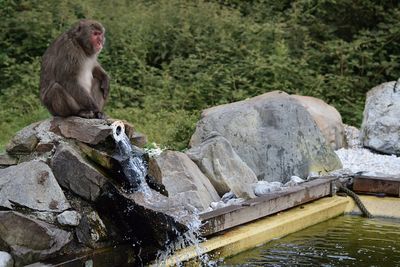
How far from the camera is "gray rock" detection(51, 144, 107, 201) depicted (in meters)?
5.14

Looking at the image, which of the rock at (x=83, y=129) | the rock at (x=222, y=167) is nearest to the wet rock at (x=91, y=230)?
the rock at (x=83, y=129)

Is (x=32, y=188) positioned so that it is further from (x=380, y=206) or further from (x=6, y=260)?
(x=380, y=206)

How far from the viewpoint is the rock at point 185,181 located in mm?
6477

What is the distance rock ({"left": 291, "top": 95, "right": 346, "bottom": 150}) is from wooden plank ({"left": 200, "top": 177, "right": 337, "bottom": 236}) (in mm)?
2043

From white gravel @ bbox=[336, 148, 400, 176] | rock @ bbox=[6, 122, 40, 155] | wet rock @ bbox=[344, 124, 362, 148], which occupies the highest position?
rock @ bbox=[6, 122, 40, 155]

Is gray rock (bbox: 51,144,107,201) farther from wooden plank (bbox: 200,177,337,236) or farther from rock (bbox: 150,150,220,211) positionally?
rock (bbox: 150,150,220,211)

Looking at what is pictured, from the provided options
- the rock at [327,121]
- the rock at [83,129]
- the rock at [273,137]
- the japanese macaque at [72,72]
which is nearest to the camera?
the rock at [83,129]

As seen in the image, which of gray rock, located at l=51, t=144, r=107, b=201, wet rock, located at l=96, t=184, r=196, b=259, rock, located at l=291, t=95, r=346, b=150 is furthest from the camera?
rock, located at l=291, t=95, r=346, b=150

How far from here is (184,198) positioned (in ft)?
21.1

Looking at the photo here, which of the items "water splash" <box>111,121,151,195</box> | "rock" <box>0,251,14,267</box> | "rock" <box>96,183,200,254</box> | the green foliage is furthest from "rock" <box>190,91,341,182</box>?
"rock" <box>0,251,14,267</box>

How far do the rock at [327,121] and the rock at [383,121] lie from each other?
317 mm

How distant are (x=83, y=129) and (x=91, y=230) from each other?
33.4 inches

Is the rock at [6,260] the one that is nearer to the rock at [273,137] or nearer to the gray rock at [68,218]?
the gray rock at [68,218]

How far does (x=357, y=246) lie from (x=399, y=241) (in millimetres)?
463
